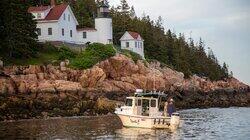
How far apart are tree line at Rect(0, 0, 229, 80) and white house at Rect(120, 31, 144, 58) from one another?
2935 mm

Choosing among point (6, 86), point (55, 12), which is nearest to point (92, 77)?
point (6, 86)

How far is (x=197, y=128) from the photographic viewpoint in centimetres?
4875

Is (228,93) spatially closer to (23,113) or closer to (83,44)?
(83,44)

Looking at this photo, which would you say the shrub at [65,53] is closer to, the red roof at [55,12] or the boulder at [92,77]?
the boulder at [92,77]

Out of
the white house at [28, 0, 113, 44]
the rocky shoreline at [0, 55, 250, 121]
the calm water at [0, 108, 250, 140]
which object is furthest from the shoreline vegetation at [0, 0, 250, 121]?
the calm water at [0, 108, 250, 140]

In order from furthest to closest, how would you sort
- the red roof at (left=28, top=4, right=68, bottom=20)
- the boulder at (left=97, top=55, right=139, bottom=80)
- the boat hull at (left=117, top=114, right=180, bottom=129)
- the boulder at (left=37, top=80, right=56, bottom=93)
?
1. the red roof at (left=28, top=4, right=68, bottom=20)
2. the boulder at (left=97, top=55, right=139, bottom=80)
3. the boulder at (left=37, top=80, right=56, bottom=93)
4. the boat hull at (left=117, top=114, right=180, bottom=129)

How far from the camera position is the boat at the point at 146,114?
1859 inches

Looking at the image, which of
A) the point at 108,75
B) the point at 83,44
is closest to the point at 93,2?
the point at 83,44

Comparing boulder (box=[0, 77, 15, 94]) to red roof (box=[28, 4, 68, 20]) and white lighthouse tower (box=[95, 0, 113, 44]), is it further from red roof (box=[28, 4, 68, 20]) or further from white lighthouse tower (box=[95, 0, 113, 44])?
white lighthouse tower (box=[95, 0, 113, 44])

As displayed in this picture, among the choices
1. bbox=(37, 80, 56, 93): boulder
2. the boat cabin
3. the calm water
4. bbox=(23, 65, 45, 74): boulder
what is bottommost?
the calm water

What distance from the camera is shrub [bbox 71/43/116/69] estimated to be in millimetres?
75875

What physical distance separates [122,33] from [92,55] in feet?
106

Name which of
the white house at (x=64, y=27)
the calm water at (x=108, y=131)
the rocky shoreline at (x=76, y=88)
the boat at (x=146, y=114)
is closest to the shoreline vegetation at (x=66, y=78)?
the rocky shoreline at (x=76, y=88)

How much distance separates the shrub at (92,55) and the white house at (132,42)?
64.4 feet
